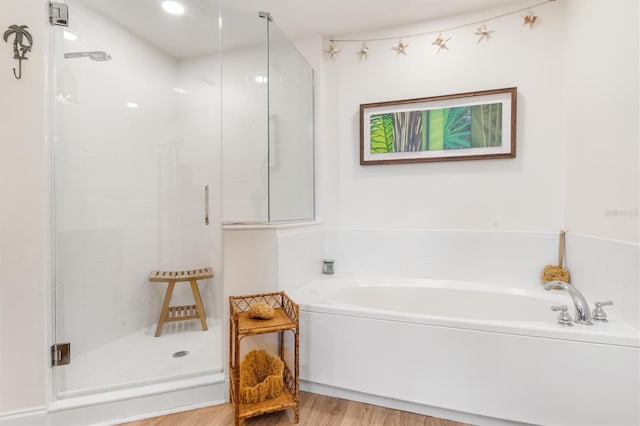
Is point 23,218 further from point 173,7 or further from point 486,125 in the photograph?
point 486,125

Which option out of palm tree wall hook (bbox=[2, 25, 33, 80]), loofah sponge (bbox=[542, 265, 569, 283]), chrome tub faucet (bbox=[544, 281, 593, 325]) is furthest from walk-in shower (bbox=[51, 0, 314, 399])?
loofah sponge (bbox=[542, 265, 569, 283])

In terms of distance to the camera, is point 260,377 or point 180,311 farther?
point 180,311

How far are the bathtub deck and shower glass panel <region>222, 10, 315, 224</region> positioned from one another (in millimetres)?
1023

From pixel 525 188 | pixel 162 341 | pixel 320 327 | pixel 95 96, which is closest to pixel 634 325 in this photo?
pixel 525 188

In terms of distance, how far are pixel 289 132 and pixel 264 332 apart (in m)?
1.39

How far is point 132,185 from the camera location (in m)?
2.33

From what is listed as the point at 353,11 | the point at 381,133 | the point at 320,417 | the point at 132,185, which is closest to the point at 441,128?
the point at 381,133

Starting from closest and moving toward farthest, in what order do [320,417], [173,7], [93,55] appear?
[320,417]
[93,55]
[173,7]

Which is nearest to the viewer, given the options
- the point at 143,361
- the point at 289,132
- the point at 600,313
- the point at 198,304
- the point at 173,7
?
the point at 600,313

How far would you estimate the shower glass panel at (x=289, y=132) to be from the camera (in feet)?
6.98

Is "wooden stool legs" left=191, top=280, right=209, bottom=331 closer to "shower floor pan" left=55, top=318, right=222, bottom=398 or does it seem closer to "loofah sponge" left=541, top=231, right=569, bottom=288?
"shower floor pan" left=55, top=318, right=222, bottom=398

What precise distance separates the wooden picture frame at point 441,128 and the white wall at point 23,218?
1.98m

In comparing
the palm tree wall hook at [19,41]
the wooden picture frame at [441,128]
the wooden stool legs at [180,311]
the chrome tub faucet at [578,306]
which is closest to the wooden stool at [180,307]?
the wooden stool legs at [180,311]

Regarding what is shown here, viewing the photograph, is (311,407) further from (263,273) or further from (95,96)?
(95,96)
